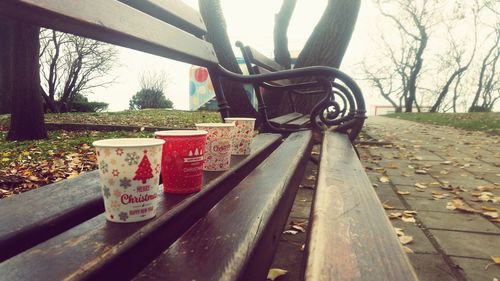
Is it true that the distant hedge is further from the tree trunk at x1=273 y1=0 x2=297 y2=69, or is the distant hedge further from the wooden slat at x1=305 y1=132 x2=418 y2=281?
the wooden slat at x1=305 y1=132 x2=418 y2=281

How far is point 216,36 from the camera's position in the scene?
4.93m

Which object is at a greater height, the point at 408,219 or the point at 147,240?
the point at 147,240

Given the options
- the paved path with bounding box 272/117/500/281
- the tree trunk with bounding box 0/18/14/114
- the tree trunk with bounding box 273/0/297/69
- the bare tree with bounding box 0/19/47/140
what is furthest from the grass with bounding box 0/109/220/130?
the paved path with bounding box 272/117/500/281

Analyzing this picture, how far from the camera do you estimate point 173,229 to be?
0.96 metres

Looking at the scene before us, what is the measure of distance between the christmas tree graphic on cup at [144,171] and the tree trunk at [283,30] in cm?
675

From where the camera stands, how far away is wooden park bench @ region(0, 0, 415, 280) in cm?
68

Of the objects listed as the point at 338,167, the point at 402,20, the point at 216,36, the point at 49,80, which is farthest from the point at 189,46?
the point at 402,20

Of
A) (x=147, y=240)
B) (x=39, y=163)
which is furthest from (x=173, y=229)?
(x=39, y=163)

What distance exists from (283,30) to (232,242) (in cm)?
713

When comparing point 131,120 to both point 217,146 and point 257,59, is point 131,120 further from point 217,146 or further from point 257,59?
point 217,146

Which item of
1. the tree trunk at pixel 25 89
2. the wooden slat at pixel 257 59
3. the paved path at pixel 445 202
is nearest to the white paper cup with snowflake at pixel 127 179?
the paved path at pixel 445 202

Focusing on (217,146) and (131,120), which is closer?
(217,146)

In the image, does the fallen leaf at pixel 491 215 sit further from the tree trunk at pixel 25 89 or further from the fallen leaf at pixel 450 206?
the tree trunk at pixel 25 89

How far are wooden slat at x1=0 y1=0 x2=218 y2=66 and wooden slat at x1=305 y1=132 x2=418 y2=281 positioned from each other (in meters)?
0.76
